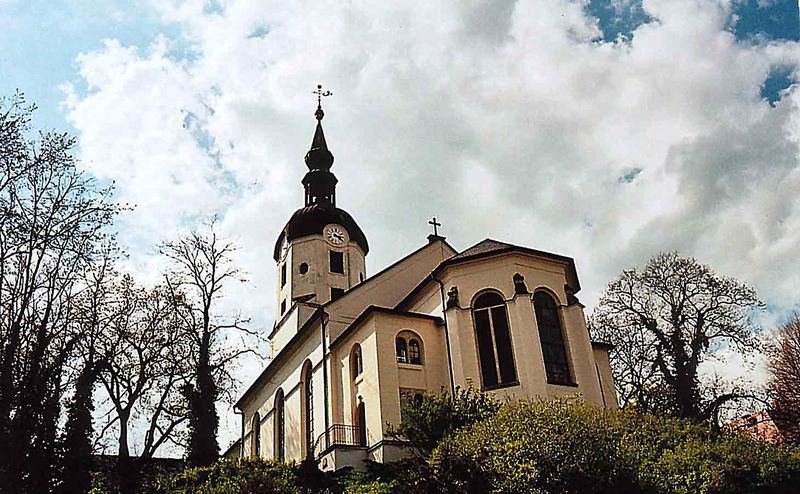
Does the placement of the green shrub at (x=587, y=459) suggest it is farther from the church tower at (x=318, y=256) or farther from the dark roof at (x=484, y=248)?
the church tower at (x=318, y=256)

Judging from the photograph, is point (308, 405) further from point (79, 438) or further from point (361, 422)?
point (79, 438)

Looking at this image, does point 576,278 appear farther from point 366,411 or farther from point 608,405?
point 366,411

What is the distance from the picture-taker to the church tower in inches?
1666

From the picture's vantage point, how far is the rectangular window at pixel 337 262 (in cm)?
4302

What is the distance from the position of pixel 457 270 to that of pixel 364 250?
15276mm

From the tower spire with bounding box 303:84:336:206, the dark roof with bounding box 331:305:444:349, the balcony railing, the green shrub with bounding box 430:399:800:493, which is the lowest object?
the green shrub with bounding box 430:399:800:493

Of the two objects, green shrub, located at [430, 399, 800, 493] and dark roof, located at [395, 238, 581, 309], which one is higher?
dark roof, located at [395, 238, 581, 309]

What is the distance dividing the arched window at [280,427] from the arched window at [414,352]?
37.3 ft

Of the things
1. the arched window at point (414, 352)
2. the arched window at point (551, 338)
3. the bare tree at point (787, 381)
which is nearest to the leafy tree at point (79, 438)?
the arched window at point (414, 352)

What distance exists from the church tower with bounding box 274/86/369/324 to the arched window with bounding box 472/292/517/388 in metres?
14.0

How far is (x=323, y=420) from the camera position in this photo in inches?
1272

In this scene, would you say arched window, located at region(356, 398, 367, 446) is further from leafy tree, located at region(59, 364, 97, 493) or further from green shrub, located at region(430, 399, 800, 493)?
leafy tree, located at region(59, 364, 97, 493)

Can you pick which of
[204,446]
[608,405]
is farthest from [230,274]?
[608,405]

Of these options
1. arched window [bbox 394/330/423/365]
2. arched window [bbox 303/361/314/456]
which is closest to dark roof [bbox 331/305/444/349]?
arched window [bbox 394/330/423/365]
